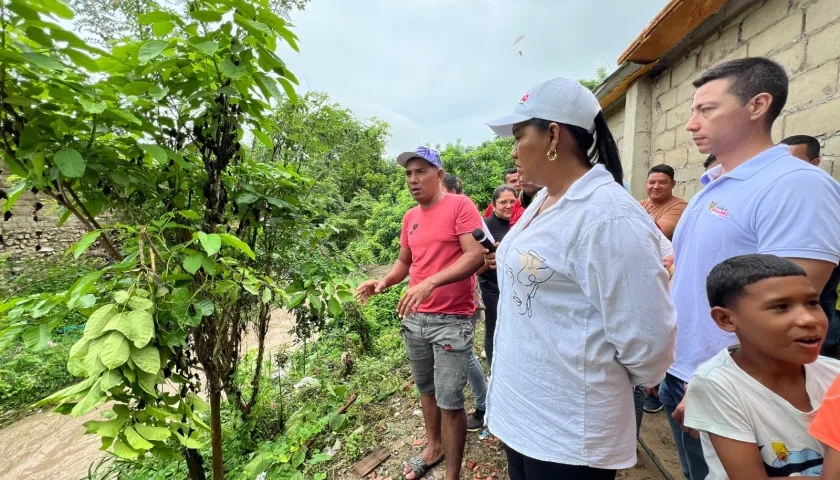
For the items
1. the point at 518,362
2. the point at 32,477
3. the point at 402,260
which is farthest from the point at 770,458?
the point at 32,477

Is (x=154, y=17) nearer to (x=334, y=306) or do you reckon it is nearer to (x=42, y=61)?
(x=42, y=61)

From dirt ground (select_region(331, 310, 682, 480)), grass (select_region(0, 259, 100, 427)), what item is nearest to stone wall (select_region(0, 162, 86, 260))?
A: grass (select_region(0, 259, 100, 427))

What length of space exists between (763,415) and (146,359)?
172 centimetres

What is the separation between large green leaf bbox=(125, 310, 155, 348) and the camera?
3.24 ft

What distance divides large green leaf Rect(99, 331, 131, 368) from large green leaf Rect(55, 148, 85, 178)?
0.61 m

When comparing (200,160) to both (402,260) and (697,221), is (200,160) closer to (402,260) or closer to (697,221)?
(402,260)

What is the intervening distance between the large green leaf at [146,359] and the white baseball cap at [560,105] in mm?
1249

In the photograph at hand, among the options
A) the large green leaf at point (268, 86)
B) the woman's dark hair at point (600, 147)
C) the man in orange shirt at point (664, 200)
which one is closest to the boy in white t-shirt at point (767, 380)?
the woman's dark hair at point (600, 147)

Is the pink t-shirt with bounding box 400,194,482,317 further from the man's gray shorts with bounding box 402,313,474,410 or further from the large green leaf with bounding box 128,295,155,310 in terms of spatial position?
the large green leaf with bounding box 128,295,155,310

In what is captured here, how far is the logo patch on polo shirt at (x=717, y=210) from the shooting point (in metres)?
1.35

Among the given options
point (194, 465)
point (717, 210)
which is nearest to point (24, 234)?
point (194, 465)

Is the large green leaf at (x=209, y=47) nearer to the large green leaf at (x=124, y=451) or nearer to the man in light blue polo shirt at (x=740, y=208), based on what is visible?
the large green leaf at (x=124, y=451)

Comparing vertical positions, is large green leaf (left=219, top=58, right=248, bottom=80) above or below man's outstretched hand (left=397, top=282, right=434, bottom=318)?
above

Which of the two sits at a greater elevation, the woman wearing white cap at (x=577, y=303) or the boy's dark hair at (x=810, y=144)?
the boy's dark hair at (x=810, y=144)
